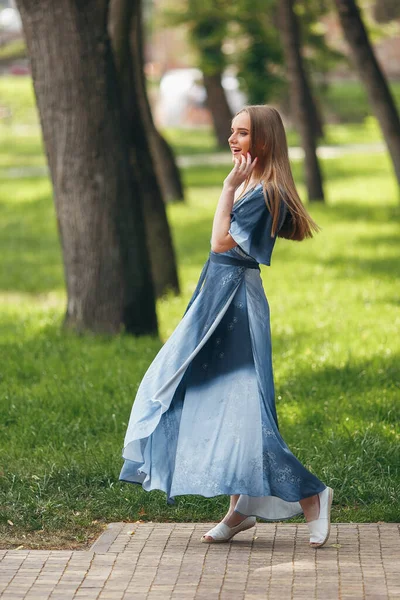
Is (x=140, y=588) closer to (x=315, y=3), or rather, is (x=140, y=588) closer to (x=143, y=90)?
(x=143, y=90)

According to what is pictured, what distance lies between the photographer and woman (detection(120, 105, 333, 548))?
16.5 feet

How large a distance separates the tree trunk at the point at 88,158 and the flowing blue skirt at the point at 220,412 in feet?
14.5

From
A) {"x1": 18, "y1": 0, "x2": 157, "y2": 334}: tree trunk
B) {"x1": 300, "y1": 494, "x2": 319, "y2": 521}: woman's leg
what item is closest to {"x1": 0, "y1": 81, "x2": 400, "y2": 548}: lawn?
{"x1": 18, "y1": 0, "x2": 157, "y2": 334}: tree trunk

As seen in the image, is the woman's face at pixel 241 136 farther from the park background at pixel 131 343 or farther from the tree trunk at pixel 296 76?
the tree trunk at pixel 296 76

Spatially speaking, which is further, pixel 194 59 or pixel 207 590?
pixel 194 59

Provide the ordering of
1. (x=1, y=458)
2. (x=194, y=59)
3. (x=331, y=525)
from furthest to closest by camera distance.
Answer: (x=194, y=59) → (x=1, y=458) → (x=331, y=525)

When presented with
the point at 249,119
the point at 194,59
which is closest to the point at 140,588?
the point at 249,119

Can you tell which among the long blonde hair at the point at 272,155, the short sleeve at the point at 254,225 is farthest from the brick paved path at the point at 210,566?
the long blonde hair at the point at 272,155

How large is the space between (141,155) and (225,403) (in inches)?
292

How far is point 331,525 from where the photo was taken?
18.2ft

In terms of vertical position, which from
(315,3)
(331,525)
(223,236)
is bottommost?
(331,525)

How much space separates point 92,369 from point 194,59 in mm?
24898

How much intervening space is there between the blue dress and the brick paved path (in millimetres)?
219

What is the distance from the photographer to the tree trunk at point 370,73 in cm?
1593
